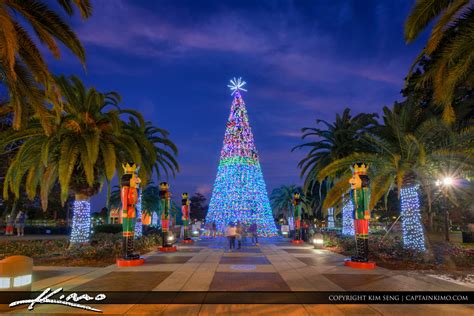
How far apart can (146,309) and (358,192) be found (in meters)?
9.32

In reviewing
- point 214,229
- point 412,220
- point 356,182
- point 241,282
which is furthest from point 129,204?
point 214,229

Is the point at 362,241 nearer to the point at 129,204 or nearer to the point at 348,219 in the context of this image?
the point at 129,204

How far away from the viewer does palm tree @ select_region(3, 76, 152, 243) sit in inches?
579

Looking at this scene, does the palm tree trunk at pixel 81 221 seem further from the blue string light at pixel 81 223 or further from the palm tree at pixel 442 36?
the palm tree at pixel 442 36

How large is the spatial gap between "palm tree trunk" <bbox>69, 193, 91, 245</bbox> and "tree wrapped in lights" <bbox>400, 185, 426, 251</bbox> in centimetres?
1408

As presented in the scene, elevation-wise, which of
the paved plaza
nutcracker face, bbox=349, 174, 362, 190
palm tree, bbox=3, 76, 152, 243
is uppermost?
palm tree, bbox=3, 76, 152, 243

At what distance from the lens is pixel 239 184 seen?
3388 centimetres

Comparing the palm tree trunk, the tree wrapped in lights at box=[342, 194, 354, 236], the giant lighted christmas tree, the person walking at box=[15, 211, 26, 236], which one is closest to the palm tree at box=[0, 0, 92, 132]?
the palm tree trunk

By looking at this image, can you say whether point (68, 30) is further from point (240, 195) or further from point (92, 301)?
point (240, 195)

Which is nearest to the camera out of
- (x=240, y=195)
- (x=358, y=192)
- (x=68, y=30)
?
(x=68, y=30)

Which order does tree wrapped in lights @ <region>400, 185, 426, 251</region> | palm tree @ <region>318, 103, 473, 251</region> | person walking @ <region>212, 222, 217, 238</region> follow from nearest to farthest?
1. palm tree @ <region>318, 103, 473, 251</region>
2. tree wrapped in lights @ <region>400, 185, 426, 251</region>
3. person walking @ <region>212, 222, 217, 238</region>

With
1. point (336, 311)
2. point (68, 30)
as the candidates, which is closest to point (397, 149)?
point (336, 311)

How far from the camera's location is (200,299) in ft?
25.6

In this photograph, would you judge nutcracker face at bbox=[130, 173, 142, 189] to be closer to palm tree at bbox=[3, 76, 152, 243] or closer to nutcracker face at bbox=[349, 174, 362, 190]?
palm tree at bbox=[3, 76, 152, 243]
